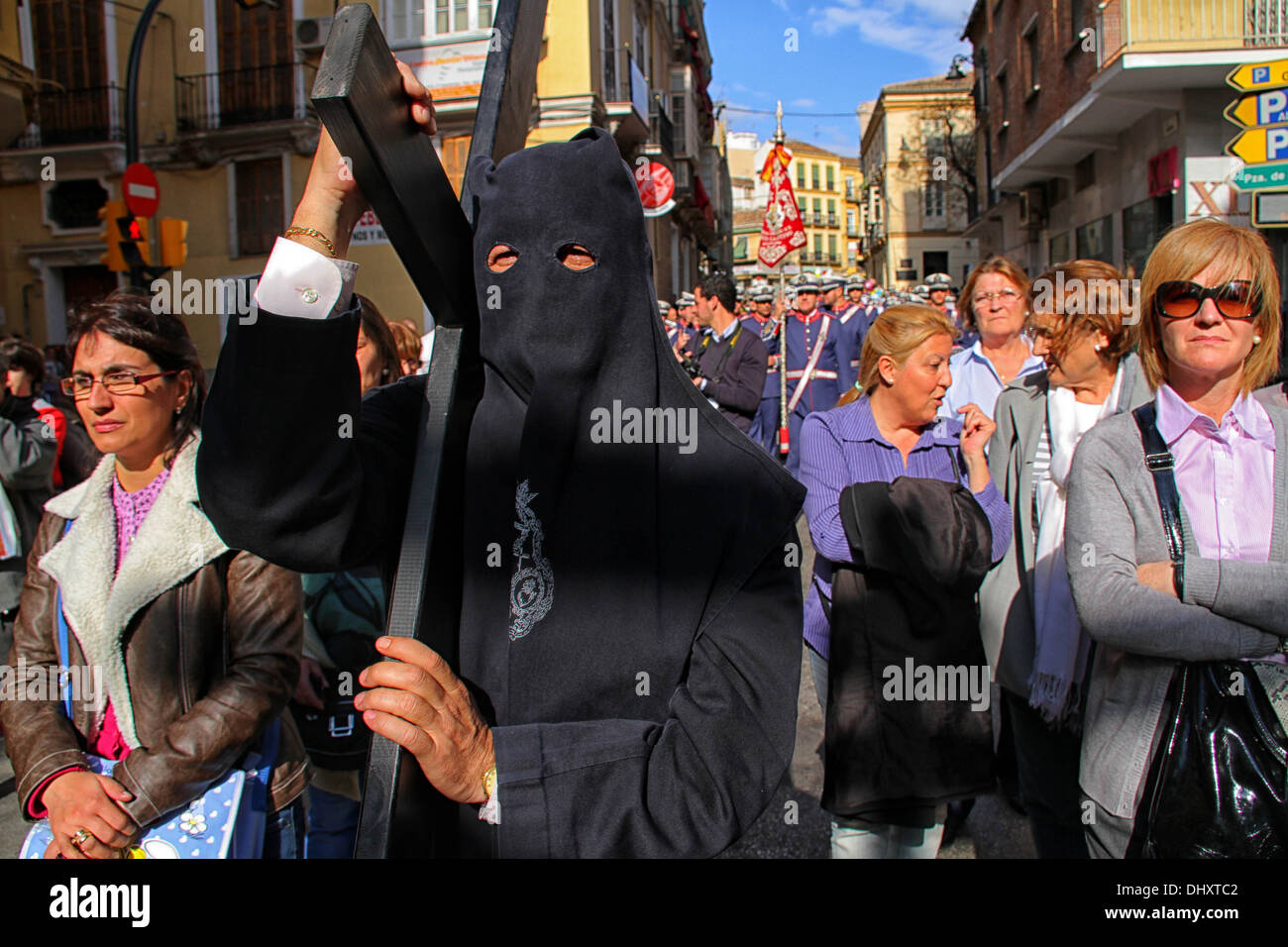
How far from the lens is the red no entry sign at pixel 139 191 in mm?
9047

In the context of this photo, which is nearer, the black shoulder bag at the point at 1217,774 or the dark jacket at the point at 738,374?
the black shoulder bag at the point at 1217,774

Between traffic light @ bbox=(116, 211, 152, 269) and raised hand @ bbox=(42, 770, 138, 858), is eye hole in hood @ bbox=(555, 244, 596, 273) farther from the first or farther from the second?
traffic light @ bbox=(116, 211, 152, 269)

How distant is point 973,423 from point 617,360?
2.06m

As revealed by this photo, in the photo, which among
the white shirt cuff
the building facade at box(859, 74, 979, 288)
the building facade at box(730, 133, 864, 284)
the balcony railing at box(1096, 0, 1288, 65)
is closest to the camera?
the white shirt cuff

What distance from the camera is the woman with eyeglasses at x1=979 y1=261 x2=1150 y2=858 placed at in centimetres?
288

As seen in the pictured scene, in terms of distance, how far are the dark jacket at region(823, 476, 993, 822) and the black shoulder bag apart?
83 centimetres

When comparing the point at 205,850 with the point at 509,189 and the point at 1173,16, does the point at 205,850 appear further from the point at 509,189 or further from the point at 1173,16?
the point at 1173,16

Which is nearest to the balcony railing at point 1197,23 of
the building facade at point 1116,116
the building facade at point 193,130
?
the building facade at point 1116,116

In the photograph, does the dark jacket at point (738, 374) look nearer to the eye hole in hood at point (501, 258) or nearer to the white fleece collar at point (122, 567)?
the white fleece collar at point (122, 567)

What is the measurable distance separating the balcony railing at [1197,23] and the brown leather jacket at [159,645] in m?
14.8

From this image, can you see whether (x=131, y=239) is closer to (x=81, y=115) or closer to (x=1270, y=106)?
(x=1270, y=106)

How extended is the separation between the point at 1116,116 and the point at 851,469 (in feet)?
51.3

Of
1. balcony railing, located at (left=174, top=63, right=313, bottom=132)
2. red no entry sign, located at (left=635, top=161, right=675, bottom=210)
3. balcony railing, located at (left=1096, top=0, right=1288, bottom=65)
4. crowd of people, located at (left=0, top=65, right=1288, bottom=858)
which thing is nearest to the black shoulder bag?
crowd of people, located at (left=0, top=65, right=1288, bottom=858)

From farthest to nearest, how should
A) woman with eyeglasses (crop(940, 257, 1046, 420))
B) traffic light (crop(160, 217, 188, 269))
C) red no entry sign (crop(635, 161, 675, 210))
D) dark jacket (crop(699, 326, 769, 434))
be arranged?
1. red no entry sign (crop(635, 161, 675, 210))
2. traffic light (crop(160, 217, 188, 269))
3. dark jacket (crop(699, 326, 769, 434))
4. woman with eyeglasses (crop(940, 257, 1046, 420))
